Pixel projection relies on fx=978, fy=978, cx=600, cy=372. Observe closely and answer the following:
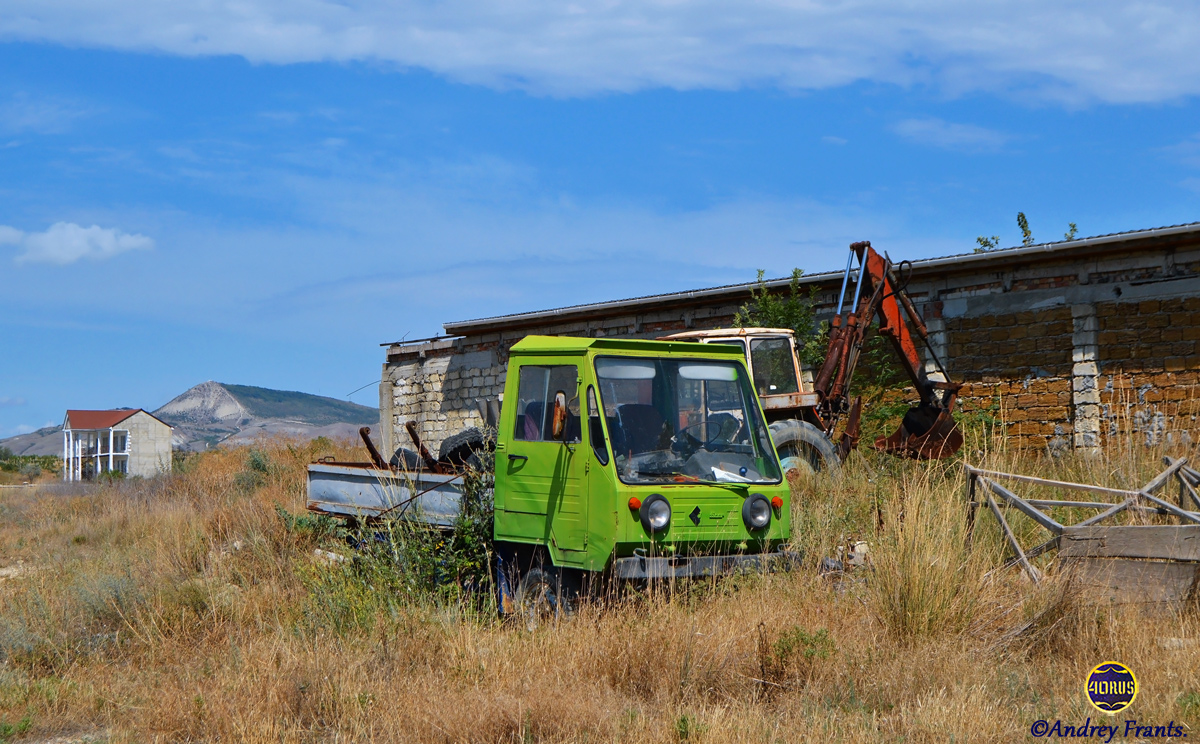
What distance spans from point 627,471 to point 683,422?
76 centimetres

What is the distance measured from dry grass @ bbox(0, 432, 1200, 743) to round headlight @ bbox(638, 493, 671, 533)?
468 millimetres

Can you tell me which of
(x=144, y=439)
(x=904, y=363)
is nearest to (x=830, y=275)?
(x=904, y=363)

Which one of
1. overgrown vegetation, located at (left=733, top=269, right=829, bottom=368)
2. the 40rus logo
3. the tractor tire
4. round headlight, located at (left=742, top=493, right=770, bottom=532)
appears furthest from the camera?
overgrown vegetation, located at (left=733, top=269, right=829, bottom=368)

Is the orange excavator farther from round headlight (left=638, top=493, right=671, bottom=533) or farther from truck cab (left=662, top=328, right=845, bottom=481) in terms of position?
round headlight (left=638, top=493, right=671, bottom=533)

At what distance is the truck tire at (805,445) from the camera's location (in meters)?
11.1

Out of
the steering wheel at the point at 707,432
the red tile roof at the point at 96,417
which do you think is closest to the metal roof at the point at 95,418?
the red tile roof at the point at 96,417

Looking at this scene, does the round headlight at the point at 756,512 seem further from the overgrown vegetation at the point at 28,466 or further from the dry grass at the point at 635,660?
the overgrown vegetation at the point at 28,466

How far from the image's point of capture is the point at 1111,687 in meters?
5.11

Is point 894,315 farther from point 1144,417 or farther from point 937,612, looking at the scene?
point 937,612

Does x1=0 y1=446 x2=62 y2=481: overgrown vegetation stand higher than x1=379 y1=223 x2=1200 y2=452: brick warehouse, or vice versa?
x1=379 y1=223 x2=1200 y2=452: brick warehouse

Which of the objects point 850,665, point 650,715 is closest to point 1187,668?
point 850,665

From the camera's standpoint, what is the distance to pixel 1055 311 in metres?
13.8

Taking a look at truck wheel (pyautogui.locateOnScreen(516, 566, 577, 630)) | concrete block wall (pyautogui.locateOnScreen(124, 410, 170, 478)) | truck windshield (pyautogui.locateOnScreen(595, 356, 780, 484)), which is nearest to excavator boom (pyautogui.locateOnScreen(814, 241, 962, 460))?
A: truck windshield (pyautogui.locateOnScreen(595, 356, 780, 484))

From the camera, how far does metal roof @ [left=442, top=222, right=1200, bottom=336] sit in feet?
42.4
